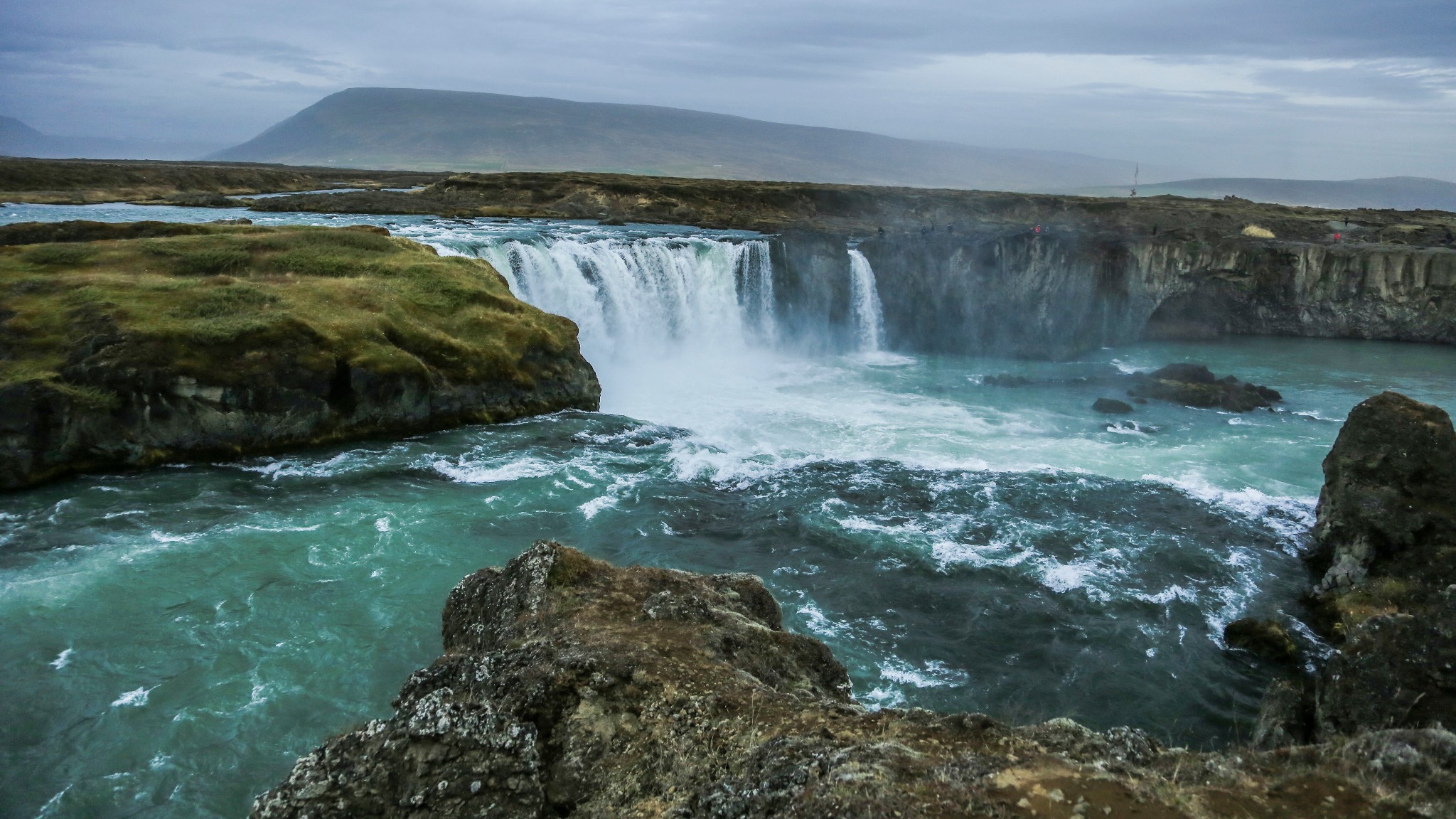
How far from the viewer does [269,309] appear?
1086 inches

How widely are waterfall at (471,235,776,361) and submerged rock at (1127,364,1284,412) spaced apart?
1885 centimetres

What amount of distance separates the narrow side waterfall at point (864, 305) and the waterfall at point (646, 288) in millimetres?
5414

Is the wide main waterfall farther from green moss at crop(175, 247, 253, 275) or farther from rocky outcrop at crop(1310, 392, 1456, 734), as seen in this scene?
rocky outcrop at crop(1310, 392, 1456, 734)

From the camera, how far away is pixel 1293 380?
44750 mm

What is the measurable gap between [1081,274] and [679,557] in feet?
133

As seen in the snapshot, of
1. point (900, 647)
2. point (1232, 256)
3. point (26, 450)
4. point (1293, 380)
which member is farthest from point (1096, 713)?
point (1232, 256)

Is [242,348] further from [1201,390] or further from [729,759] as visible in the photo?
[1201,390]

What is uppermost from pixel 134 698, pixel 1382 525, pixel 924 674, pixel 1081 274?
pixel 1081 274

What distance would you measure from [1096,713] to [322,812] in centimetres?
1267

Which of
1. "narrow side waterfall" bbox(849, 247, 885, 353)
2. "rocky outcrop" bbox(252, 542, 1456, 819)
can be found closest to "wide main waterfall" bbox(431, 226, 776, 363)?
"narrow side waterfall" bbox(849, 247, 885, 353)

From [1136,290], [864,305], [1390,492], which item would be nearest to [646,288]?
[864,305]

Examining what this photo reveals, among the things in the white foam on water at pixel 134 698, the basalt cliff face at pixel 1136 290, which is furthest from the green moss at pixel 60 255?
the basalt cliff face at pixel 1136 290

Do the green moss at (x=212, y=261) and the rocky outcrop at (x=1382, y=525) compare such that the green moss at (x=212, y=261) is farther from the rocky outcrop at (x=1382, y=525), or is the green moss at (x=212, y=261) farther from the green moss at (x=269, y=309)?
the rocky outcrop at (x=1382, y=525)

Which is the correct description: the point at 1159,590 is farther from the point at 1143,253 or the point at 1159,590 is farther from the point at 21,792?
the point at 1143,253
